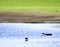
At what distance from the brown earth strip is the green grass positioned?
2cm

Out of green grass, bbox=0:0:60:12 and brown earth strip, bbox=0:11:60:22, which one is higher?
green grass, bbox=0:0:60:12

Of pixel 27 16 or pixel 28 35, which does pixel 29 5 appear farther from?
pixel 28 35

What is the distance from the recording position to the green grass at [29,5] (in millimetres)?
682

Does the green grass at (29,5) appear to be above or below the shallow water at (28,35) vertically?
above

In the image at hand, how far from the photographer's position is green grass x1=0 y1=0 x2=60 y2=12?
68 cm

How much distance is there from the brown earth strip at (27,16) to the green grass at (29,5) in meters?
0.02

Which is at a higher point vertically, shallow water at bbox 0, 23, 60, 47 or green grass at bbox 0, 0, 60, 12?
green grass at bbox 0, 0, 60, 12

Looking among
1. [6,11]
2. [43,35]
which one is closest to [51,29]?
[43,35]

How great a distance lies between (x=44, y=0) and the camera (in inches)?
27.6

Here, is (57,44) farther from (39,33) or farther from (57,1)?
(57,1)

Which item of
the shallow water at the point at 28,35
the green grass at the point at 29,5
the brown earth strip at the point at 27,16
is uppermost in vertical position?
the green grass at the point at 29,5

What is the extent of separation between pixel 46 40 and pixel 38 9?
179mm

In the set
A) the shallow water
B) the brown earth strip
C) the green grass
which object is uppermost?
the green grass

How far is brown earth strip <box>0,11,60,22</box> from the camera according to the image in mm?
675
